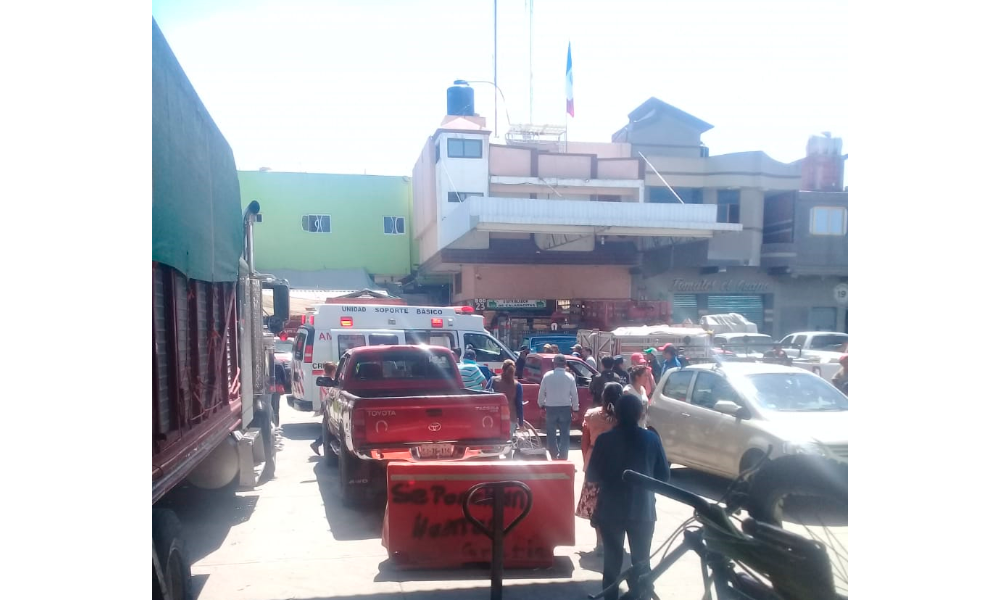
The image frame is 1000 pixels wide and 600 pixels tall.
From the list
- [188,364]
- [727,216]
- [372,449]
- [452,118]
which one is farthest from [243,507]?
[727,216]

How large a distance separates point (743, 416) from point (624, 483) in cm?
386

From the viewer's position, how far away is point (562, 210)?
26891 mm

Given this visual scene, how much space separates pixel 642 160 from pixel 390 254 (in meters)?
12.6

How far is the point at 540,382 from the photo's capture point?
11.4 m

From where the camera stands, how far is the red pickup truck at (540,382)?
480 inches

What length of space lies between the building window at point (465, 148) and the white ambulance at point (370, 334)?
14707 mm

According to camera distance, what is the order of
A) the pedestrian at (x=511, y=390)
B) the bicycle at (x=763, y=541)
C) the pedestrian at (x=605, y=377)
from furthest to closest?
1. the pedestrian at (x=511, y=390)
2. the pedestrian at (x=605, y=377)
3. the bicycle at (x=763, y=541)

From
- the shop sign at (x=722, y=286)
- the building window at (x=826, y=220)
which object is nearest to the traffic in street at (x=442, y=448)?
the shop sign at (x=722, y=286)

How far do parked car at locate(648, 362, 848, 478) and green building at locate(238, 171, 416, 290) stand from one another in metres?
24.6

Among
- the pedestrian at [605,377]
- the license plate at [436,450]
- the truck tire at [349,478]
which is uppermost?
the pedestrian at [605,377]

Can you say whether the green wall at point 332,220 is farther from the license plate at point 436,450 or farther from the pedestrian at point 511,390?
the license plate at point 436,450

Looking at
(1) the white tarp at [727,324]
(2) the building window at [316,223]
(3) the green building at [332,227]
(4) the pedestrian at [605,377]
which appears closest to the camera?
(4) the pedestrian at [605,377]

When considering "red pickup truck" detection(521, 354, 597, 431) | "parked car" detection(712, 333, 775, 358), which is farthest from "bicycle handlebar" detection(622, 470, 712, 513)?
"parked car" detection(712, 333, 775, 358)
